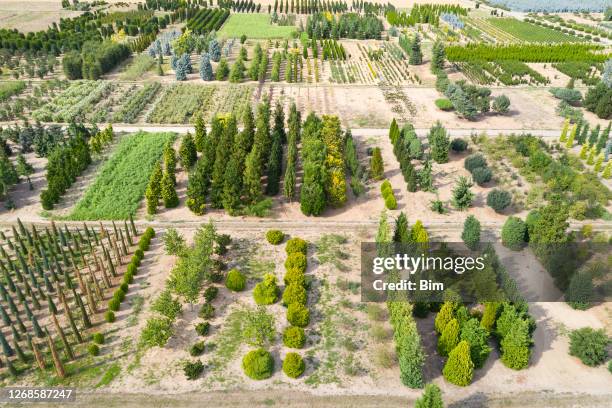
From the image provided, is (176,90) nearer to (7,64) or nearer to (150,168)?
(150,168)

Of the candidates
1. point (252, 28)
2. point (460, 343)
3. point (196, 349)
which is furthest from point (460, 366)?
point (252, 28)

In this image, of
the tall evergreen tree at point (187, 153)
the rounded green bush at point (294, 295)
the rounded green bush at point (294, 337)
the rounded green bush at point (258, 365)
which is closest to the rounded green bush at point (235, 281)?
→ the rounded green bush at point (294, 295)

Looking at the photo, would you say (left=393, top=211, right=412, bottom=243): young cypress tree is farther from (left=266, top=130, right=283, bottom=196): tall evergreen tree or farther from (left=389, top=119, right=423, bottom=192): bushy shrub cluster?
(left=266, top=130, right=283, bottom=196): tall evergreen tree

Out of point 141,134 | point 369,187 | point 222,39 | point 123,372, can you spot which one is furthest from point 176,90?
point 123,372

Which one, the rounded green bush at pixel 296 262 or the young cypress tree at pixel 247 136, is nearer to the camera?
the rounded green bush at pixel 296 262

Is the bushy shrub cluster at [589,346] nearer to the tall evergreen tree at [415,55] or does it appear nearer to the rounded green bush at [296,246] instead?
the rounded green bush at [296,246]

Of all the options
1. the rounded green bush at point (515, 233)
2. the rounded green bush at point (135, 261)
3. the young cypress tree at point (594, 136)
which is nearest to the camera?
the rounded green bush at point (135, 261)

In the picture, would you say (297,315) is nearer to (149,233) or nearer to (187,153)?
(149,233)
